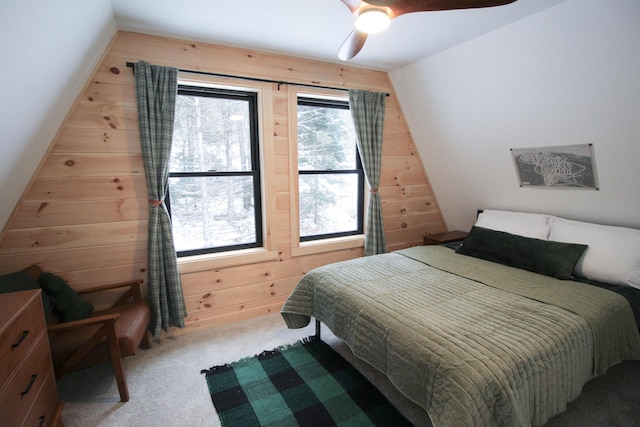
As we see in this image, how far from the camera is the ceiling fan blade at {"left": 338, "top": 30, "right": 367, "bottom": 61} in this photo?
62.6 inches

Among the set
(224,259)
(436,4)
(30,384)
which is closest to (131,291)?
(224,259)

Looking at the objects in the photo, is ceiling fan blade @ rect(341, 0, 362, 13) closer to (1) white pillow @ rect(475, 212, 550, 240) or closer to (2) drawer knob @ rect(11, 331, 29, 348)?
(2) drawer knob @ rect(11, 331, 29, 348)

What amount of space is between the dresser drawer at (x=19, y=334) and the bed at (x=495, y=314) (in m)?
1.42

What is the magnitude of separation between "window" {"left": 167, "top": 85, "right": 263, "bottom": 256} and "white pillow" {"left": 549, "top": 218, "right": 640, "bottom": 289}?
8.48 feet

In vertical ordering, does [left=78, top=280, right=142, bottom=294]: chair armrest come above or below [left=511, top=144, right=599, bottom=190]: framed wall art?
below

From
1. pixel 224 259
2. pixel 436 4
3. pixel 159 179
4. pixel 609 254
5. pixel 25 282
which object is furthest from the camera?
pixel 224 259

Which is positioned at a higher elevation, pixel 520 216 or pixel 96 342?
pixel 520 216

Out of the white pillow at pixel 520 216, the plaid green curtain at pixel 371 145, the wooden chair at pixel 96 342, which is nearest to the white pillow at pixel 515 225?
the white pillow at pixel 520 216

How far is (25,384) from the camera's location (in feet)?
Answer: 4.36

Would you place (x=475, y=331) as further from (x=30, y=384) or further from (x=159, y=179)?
(x=159, y=179)

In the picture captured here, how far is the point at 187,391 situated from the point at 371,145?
256cm

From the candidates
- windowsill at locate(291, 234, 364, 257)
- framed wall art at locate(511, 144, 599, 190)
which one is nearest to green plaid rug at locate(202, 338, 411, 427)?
windowsill at locate(291, 234, 364, 257)

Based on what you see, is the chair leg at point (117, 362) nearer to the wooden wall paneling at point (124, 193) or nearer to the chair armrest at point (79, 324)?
the chair armrest at point (79, 324)

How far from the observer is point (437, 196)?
376 cm
